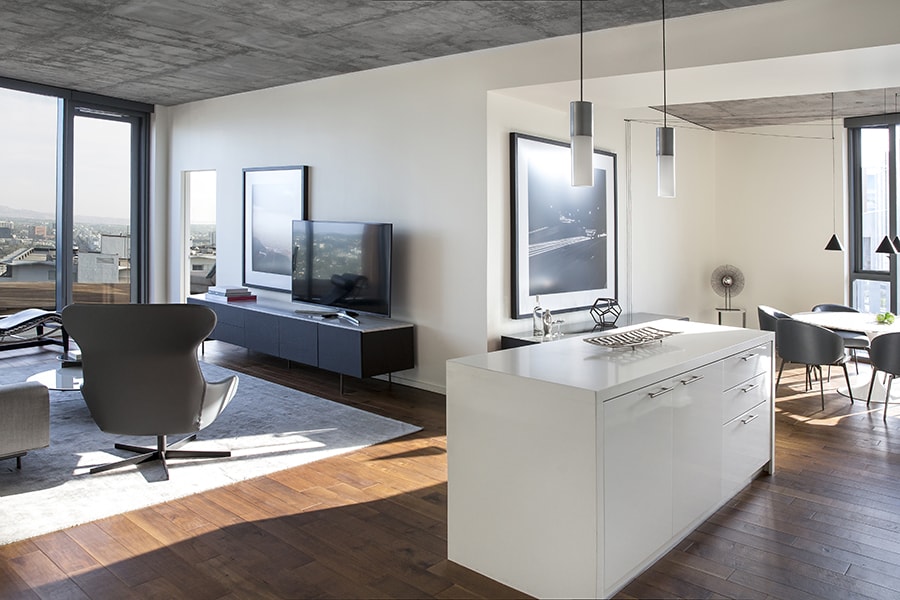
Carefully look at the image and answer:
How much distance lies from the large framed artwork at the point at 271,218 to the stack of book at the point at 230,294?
20 cm

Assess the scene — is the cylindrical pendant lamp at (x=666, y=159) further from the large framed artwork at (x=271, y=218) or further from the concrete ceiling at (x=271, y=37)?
the large framed artwork at (x=271, y=218)

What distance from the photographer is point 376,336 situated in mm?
5590

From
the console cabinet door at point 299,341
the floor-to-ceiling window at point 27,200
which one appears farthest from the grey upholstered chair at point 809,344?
the floor-to-ceiling window at point 27,200

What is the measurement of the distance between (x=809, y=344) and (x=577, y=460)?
12.6 feet

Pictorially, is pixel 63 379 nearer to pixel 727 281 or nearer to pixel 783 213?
pixel 727 281

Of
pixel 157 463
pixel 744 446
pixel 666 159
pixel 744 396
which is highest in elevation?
pixel 666 159

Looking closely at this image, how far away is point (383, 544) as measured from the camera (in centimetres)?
302

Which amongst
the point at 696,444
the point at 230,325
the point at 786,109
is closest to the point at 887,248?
the point at 786,109

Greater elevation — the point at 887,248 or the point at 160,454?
the point at 887,248

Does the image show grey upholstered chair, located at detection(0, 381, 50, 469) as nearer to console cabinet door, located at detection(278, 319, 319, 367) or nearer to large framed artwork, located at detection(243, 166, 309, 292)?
console cabinet door, located at detection(278, 319, 319, 367)

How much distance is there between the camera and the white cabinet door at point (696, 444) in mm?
2922

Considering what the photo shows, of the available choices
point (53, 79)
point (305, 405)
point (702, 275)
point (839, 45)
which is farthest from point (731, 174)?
point (53, 79)

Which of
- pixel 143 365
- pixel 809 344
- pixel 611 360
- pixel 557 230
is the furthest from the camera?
pixel 557 230

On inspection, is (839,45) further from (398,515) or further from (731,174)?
(731,174)
